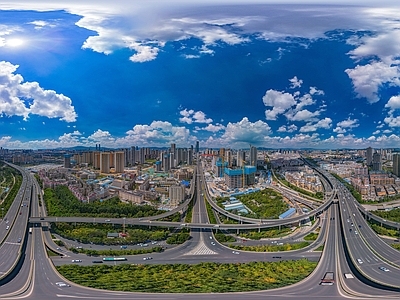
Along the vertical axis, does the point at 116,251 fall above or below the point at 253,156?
below

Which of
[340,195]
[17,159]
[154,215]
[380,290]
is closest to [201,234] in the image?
[154,215]

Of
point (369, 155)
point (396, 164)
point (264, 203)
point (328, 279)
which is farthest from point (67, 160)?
point (396, 164)

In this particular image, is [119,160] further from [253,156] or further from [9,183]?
[253,156]

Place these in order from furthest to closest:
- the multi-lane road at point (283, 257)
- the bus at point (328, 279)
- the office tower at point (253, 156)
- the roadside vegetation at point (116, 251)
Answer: the office tower at point (253, 156) → the roadside vegetation at point (116, 251) → the bus at point (328, 279) → the multi-lane road at point (283, 257)

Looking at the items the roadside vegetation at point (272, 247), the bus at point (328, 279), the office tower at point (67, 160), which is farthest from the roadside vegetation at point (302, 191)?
the office tower at point (67, 160)

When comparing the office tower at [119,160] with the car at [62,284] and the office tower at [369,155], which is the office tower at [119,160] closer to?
the car at [62,284]

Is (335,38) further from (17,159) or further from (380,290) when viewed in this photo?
(17,159)
